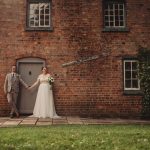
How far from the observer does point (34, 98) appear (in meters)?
16.8

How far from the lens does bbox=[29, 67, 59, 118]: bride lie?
16.0 meters

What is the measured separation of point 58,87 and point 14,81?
1931mm

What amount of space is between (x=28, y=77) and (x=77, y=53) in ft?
7.97

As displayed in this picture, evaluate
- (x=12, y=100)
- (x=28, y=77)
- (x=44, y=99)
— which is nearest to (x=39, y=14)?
(x=28, y=77)

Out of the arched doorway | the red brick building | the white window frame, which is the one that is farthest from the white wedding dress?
the white window frame

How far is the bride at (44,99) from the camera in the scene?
16.0 m

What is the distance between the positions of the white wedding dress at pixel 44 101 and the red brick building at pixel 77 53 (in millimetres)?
358

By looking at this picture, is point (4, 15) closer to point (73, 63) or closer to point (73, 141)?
point (73, 63)

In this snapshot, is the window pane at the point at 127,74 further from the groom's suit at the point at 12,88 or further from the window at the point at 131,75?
the groom's suit at the point at 12,88

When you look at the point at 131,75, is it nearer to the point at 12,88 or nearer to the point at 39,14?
the point at 39,14

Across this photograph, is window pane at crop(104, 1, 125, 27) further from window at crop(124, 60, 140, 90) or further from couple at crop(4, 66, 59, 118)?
couple at crop(4, 66, 59, 118)

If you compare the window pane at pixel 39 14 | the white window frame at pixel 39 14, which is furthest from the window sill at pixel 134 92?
the window pane at pixel 39 14

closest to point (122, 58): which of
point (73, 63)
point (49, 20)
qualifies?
point (73, 63)

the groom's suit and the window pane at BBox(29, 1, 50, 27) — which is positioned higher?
the window pane at BBox(29, 1, 50, 27)
